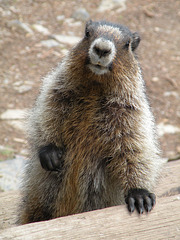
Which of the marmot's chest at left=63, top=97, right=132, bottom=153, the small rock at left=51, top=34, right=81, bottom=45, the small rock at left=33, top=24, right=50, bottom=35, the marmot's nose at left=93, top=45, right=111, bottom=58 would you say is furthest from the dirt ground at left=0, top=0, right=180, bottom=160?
the marmot's nose at left=93, top=45, right=111, bottom=58

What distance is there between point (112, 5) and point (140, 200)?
910 centimetres

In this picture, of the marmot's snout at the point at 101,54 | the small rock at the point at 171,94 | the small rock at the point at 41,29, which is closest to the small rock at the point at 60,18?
the small rock at the point at 41,29

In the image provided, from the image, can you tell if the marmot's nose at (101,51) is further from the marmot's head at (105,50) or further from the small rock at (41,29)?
the small rock at (41,29)

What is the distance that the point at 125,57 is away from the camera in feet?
12.0

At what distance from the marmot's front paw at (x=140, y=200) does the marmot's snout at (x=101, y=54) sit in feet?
3.65

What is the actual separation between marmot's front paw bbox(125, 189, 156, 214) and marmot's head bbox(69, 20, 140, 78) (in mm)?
1096

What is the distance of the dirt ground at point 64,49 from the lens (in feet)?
26.2

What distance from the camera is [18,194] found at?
4648 mm

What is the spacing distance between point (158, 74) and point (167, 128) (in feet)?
6.01

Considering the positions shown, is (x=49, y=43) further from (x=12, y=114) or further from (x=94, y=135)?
(x=94, y=135)

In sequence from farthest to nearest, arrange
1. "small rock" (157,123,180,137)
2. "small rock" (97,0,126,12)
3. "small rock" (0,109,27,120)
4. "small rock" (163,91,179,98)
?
"small rock" (97,0,126,12) < "small rock" (163,91,179,98) < "small rock" (157,123,180,137) < "small rock" (0,109,27,120)

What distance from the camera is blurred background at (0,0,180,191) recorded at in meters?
7.70

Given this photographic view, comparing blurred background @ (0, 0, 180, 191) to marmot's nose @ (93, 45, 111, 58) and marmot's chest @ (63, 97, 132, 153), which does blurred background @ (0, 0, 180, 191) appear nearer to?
marmot's chest @ (63, 97, 132, 153)

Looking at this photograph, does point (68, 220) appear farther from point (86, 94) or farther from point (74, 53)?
point (74, 53)
